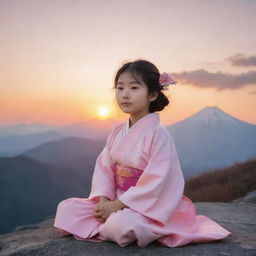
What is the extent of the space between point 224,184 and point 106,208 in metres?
7.07

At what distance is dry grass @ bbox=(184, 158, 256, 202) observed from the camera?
8672 millimetres

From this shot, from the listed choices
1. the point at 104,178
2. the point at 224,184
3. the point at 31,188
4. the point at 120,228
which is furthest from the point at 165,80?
the point at 31,188

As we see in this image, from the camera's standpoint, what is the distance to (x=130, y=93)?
322 cm

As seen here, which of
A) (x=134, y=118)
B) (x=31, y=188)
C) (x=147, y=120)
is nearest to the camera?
(x=147, y=120)

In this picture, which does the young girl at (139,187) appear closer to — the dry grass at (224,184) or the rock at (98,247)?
the rock at (98,247)

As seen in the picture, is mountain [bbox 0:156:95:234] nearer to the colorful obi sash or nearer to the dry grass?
the dry grass

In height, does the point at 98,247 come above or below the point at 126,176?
below

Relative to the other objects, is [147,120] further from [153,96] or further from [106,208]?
[106,208]

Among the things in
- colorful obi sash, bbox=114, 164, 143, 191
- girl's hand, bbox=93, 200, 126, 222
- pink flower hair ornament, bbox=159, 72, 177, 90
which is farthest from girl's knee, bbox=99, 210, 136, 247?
pink flower hair ornament, bbox=159, 72, 177, 90

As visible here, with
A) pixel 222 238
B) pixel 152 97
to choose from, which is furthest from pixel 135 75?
pixel 222 238

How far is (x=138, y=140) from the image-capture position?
3260mm

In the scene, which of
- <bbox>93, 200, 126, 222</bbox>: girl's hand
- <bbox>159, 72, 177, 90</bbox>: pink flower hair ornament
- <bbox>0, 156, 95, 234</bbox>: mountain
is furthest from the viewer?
<bbox>0, 156, 95, 234</bbox>: mountain

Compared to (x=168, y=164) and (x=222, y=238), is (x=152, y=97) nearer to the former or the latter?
(x=168, y=164)

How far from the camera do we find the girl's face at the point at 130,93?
10.6ft
